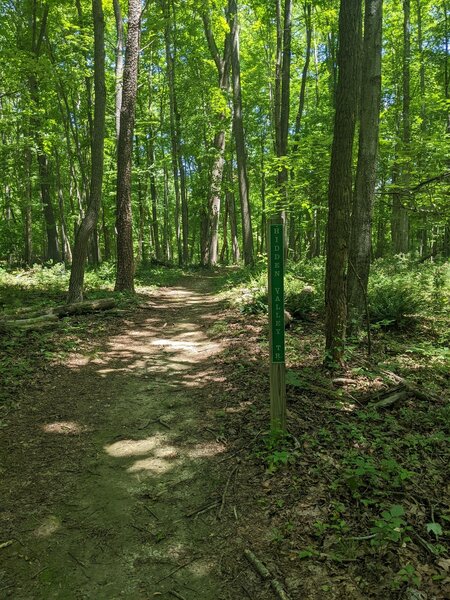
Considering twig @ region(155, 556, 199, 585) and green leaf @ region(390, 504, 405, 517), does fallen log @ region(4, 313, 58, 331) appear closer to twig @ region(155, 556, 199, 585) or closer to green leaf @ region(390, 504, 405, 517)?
twig @ region(155, 556, 199, 585)

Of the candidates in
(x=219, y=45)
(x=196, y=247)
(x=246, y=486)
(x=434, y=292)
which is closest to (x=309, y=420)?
(x=246, y=486)

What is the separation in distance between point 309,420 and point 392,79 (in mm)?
22723

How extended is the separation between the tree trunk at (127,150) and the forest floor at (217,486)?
5955 mm

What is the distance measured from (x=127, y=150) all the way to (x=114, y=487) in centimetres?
1013

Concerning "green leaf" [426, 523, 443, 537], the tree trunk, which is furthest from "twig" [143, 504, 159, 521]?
the tree trunk

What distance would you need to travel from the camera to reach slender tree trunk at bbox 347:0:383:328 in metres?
6.97

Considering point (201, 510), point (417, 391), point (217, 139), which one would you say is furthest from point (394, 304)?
point (217, 139)

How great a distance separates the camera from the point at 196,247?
2048 inches

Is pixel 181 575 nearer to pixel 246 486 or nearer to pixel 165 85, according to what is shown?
pixel 246 486

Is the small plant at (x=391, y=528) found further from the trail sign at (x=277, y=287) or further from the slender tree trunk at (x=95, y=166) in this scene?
the slender tree trunk at (x=95, y=166)

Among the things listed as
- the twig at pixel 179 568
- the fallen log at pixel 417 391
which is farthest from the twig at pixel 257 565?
the fallen log at pixel 417 391

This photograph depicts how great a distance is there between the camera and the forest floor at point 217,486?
8.81 ft

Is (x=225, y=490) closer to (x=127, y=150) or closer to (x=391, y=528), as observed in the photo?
(x=391, y=528)

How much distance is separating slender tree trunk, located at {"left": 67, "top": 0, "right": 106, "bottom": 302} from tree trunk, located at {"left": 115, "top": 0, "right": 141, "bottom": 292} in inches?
61.8
